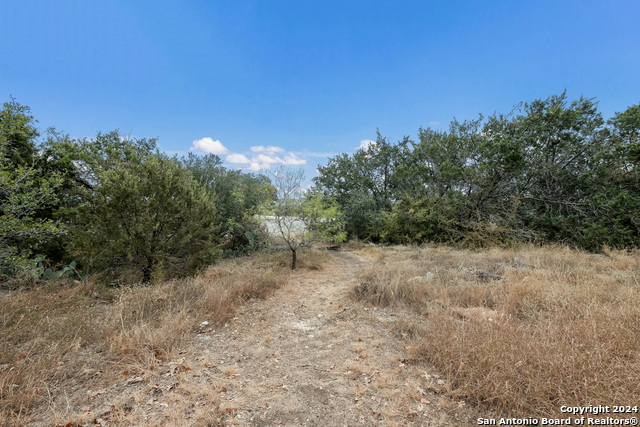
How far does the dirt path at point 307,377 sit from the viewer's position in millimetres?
2359

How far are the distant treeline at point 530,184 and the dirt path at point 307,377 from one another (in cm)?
988

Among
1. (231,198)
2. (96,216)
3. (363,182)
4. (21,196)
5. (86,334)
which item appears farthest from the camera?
(363,182)

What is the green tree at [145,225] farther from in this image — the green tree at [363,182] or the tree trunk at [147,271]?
the green tree at [363,182]

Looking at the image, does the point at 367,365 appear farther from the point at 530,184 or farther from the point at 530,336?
the point at 530,184

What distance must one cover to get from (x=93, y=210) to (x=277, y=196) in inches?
197

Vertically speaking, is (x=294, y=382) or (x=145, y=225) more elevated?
(x=145, y=225)

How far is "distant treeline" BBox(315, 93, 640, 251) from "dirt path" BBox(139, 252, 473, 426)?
9.88 meters

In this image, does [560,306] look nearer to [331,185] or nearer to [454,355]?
[454,355]

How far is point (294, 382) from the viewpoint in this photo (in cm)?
287

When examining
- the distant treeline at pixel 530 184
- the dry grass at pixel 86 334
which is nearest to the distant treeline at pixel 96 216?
the dry grass at pixel 86 334

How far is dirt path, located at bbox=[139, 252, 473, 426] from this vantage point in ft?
7.74

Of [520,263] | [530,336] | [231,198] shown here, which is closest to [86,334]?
[530,336]

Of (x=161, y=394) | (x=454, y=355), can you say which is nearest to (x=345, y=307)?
(x=454, y=355)

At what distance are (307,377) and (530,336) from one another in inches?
107
